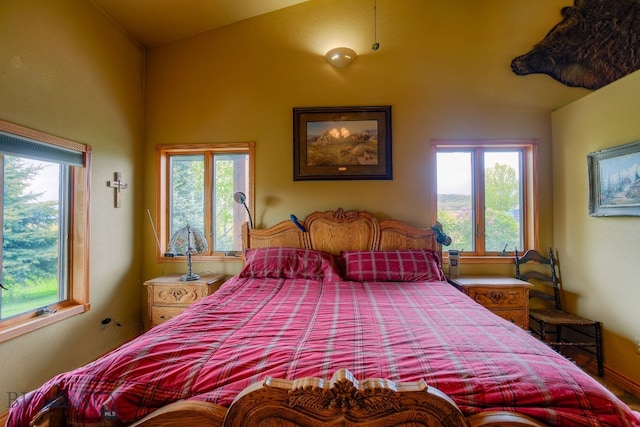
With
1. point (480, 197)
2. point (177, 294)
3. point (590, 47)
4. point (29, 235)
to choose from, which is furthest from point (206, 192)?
point (590, 47)

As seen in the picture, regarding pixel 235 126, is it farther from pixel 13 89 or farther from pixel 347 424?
pixel 347 424

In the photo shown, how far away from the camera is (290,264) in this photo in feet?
7.96

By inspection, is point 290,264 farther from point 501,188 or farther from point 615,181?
point 615,181

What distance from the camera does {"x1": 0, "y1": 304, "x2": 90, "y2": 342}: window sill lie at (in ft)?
5.58

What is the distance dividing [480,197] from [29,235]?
3.84m

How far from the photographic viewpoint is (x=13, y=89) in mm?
1738

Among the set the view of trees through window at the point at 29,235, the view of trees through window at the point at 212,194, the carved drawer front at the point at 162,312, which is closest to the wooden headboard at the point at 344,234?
the view of trees through window at the point at 212,194

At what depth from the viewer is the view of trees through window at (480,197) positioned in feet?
9.33

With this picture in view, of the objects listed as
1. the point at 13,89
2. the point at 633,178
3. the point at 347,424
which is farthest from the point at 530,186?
the point at 13,89

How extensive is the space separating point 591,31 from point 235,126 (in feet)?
11.4

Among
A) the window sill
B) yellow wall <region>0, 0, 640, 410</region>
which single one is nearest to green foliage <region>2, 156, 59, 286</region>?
the window sill

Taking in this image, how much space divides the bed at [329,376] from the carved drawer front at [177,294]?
3.10ft

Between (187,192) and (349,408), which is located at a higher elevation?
(187,192)

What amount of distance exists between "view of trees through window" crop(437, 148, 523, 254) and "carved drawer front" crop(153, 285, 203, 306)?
8.29 feet
